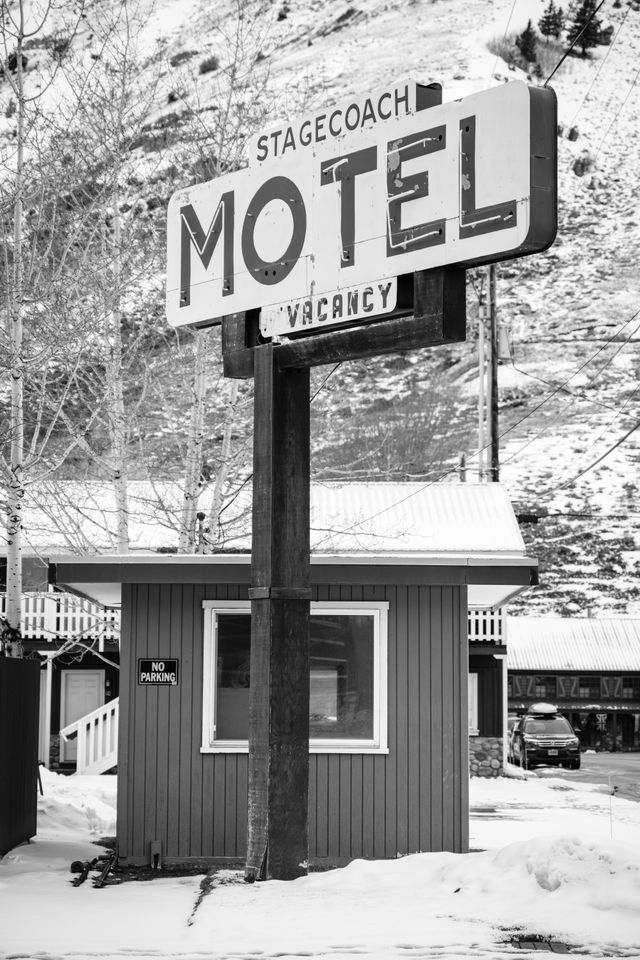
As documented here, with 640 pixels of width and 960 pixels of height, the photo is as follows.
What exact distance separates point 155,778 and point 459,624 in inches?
126

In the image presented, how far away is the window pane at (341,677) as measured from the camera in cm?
1166

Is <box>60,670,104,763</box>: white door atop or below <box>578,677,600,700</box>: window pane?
atop

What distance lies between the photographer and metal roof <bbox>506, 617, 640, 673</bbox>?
43844mm

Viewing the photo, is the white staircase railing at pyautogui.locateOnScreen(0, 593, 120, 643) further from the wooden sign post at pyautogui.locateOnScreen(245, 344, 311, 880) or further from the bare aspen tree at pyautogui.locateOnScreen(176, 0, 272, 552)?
the wooden sign post at pyautogui.locateOnScreen(245, 344, 311, 880)

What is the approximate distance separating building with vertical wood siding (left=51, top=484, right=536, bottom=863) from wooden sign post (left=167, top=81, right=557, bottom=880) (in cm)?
214

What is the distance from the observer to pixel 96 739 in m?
22.8

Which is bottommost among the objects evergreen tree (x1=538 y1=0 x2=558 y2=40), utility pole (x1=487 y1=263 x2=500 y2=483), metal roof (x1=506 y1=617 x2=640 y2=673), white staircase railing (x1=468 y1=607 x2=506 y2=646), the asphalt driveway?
the asphalt driveway

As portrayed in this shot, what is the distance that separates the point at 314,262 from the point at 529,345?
11276 centimetres

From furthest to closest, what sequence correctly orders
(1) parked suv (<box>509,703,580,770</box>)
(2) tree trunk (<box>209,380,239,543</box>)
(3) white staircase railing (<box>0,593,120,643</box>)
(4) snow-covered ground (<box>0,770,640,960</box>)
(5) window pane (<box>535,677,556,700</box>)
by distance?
(5) window pane (<box>535,677,556,700</box>) → (1) parked suv (<box>509,703,580,770</box>) → (3) white staircase railing (<box>0,593,120,643</box>) → (2) tree trunk (<box>209,380,239,543</box>) → (4) snow-covered ground (<box>0,770,640,960</box>)

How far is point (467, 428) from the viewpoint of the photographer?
88.5 metres

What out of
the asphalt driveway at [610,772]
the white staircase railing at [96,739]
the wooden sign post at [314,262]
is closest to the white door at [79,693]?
the white staircase railing at [96,739]

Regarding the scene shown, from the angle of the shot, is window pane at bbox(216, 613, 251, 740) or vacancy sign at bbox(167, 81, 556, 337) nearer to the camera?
vacancy sign at bbox(167, 81, 556, 337)

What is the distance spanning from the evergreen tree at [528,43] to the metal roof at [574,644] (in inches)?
6192

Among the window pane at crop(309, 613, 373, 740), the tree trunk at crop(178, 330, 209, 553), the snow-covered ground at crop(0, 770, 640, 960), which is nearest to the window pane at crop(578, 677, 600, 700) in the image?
the tree trunk at crop(178, 330, 209, 553)
